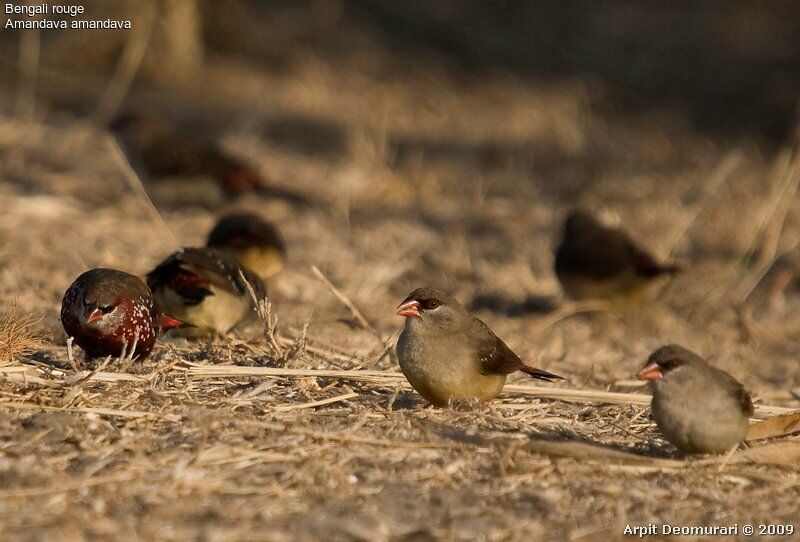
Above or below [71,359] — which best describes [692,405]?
above

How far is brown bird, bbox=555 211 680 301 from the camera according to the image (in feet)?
28.9

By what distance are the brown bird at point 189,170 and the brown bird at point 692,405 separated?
19.3 ft

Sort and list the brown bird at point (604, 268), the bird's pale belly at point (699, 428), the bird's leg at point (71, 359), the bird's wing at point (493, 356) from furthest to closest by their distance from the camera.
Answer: the brown bird at point (604, 268) < the bird's wing at point (493, 356) < the bird's leg at point (71, 359) < the bird's pale belly at point (699, 428)

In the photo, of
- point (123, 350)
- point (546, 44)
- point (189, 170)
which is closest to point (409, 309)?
point (123, 350)

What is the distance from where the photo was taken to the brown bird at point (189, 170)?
9.84m

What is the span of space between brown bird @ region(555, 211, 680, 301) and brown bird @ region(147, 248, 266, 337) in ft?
10.4

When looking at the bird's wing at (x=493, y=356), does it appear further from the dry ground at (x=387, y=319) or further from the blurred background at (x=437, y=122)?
the blurred background at (x=437, y=122)

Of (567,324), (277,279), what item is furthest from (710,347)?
(277,279)

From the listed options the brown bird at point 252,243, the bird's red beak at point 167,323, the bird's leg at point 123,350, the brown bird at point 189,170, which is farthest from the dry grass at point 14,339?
the brown bird at point 189,170

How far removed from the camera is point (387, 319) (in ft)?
25.9

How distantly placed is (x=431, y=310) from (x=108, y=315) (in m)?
1.51

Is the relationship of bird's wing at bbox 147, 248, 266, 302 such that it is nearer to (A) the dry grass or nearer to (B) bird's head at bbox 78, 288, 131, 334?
(A) the dry grass

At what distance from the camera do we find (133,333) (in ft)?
17.1

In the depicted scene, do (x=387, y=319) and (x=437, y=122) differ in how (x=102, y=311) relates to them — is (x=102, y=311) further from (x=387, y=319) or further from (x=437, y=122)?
(x=437, y=122)
